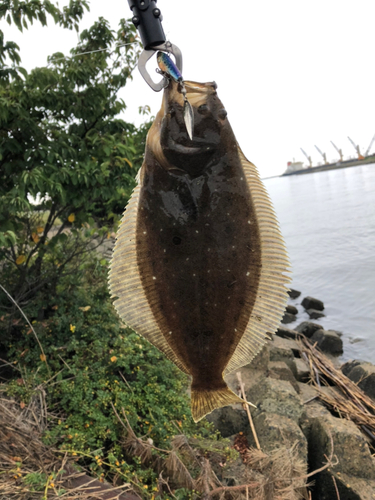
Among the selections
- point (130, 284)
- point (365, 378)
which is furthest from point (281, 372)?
point (130, 284)

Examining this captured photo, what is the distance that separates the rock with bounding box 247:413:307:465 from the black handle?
5069 millimetres

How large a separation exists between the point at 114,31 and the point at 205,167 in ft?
16.8

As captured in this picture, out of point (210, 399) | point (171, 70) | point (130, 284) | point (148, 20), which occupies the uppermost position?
point (148, 20)

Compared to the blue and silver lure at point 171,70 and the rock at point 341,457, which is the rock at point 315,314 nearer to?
the rock at point 341,457

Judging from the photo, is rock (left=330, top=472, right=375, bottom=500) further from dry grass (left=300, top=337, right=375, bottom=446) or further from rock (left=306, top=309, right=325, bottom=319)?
rock (left=306, top=309, right=325, bottom=319)

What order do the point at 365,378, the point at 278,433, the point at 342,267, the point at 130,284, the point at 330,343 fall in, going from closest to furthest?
1. the point at 130,284
2. the point at 278,433
3. the point at 365,378
4. the point at 330,343
5. the point at 342,267

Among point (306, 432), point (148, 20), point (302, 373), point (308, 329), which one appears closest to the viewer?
point (148, 20)

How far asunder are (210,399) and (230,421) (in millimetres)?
4589

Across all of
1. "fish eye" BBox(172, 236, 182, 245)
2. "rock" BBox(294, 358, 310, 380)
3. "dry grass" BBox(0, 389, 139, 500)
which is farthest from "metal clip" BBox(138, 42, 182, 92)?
"rock" BBox(294, 358, 310, 380)

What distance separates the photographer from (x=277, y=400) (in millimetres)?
5641

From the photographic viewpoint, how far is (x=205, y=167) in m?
1.68

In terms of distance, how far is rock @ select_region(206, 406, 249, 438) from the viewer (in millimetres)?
5810

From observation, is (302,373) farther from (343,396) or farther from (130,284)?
(130,284)

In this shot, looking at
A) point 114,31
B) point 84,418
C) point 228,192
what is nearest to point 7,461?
point 84,418
